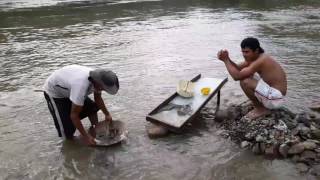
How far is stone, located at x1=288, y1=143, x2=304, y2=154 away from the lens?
17.0 feet

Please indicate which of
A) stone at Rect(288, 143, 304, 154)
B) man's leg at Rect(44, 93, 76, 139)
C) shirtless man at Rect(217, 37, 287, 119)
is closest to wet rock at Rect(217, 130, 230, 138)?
shirtless man at Rect(217, 37, 287, 119)

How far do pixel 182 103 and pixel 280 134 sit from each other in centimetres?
174

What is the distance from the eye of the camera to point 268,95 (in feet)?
19.4

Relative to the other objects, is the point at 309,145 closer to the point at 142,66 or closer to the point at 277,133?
the point at 277,133

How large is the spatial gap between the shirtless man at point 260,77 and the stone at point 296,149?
87 cm

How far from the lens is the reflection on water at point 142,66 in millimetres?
5340

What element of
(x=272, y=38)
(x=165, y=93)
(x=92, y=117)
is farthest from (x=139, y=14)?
(x=92, y=117)

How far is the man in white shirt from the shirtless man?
6.72 ft

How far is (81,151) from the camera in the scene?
18.9ft

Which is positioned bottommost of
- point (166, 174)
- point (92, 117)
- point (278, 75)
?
point (166, 174)

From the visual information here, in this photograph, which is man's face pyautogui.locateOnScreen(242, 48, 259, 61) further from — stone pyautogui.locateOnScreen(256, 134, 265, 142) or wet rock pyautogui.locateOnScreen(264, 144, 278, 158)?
wet rock pyautogui.locateOnScreen(264, 144, 278, 158)

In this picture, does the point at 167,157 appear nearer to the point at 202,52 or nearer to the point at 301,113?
the point at 301,113

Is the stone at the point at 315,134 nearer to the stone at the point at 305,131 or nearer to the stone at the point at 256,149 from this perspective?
the stone at the point at 305,131

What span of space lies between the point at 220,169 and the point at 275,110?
1.54 meters
